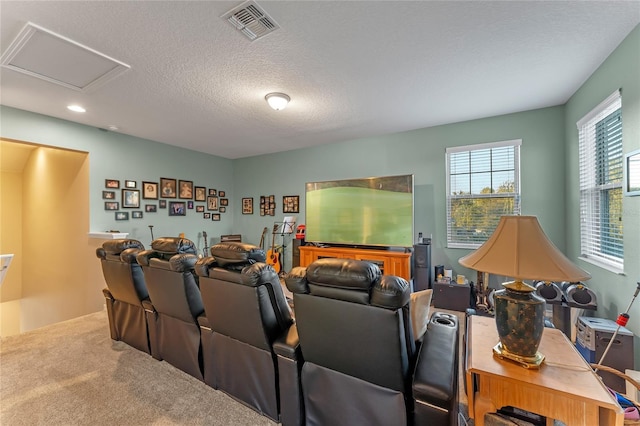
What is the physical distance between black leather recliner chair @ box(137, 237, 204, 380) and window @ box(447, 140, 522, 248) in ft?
12.3

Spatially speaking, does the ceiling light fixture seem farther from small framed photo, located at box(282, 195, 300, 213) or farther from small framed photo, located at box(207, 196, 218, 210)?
small framed photo, located at box(207, 196, 218, 210)

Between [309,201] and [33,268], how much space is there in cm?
571

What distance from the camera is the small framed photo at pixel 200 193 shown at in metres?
5.78

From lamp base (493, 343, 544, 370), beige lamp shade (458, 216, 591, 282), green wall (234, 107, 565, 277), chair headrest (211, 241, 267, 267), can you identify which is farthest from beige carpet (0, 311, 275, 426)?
green wall (234, 107, 565, 277)

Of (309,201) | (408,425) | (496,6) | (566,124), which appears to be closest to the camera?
(408,425)

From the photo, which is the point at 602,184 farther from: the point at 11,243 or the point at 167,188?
the point at 11,243

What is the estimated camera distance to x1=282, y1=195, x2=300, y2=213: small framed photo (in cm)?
577

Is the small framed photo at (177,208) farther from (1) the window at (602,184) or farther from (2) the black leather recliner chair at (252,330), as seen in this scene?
(1) the window at (602,184)

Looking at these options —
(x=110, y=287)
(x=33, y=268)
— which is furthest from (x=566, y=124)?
(x=33, y=268)

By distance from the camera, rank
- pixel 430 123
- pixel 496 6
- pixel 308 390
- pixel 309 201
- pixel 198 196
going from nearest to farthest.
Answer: pixel 308 390
pixel 496 6
pixel 430 123
pixel 309 201
pixel 198 196

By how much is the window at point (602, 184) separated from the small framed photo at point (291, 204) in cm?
446

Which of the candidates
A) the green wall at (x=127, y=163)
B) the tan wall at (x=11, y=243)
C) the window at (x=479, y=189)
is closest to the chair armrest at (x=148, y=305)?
the green wall at (x=127, y=163)

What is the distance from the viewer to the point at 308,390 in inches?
59.5

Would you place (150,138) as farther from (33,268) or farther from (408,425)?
(408,425)
